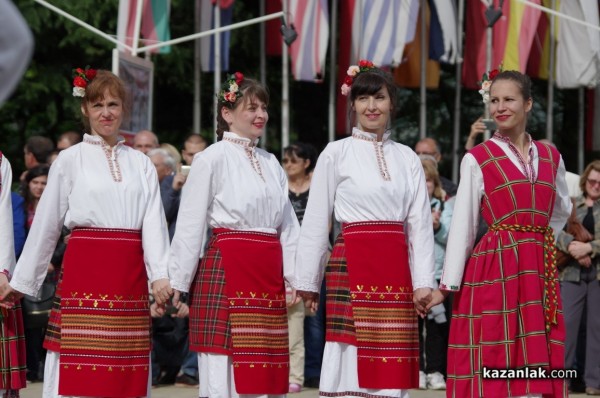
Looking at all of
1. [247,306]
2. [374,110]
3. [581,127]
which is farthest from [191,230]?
[581,127]

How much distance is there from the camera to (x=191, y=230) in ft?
21.0

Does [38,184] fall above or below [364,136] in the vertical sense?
below

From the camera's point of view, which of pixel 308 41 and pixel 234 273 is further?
pixel 308 41

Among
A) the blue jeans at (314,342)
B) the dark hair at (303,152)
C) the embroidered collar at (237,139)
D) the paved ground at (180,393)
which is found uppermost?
the dark hair at (303,152)

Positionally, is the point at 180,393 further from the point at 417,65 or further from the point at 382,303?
the point at 417,65

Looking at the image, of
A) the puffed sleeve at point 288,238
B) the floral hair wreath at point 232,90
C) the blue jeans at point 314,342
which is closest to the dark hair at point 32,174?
the blue jeans at point 314,342

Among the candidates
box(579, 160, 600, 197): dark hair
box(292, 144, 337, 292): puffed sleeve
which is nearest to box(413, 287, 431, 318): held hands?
box(292, 144, 337, 292): puffed sleeve

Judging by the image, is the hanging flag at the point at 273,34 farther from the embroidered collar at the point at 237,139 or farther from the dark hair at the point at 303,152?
the embroidered collar at the point at 237,139

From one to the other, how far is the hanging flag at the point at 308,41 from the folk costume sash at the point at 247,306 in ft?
21.3

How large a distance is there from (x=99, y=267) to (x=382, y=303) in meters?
A: 1.44

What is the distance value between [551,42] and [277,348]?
25.3ft

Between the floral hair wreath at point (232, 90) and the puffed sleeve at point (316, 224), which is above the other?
the floral hair wreath at point (232, 90)

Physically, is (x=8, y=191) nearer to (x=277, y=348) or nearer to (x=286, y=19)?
(x=277, y=348)

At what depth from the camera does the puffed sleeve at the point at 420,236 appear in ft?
20.6
